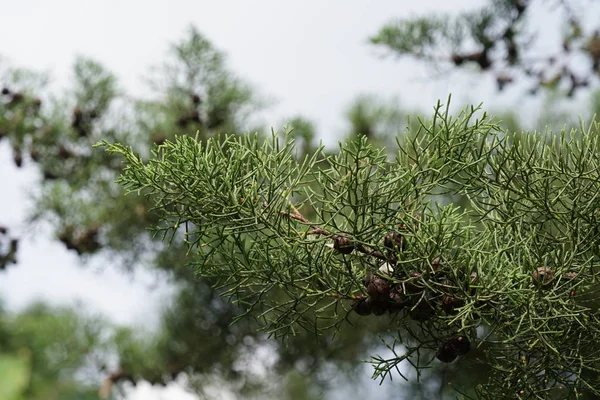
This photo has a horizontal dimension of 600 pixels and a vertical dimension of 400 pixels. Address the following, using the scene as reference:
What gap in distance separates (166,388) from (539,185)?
1.11m

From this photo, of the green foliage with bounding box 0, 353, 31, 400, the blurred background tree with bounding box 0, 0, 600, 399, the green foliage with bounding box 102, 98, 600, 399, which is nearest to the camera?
the green foliage with bounding box 102, 98, 600, 399

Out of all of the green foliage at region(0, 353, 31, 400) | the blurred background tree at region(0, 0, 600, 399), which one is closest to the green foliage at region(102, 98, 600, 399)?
the blurred background tree at region(0, 0, 600, 399)

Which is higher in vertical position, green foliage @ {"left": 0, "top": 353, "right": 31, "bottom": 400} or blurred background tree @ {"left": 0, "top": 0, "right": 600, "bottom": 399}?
blurred background tree @ {"left": 0, "top": 0, "right": 600, "bottom": 399}

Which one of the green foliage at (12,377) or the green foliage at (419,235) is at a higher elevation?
the green foliage at (419,235)

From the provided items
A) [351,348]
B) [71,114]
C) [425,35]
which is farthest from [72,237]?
[425,35]

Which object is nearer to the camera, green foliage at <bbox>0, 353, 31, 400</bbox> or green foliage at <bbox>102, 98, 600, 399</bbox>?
green foliage at <bbox>102, 98, 600, 399</bbox>

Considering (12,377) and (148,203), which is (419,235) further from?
(12,377)

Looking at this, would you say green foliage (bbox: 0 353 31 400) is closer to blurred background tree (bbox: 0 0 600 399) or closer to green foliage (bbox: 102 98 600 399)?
blurred background tree (bbox: 0 0 600 399)

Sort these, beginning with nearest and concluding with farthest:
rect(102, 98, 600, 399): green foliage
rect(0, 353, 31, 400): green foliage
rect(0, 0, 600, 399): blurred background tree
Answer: rect(102, 98, 600, 399): green foliage
rect(0, 0, 600, 399): blurred background tree
rect(0, 353, 31, 400): green foliage

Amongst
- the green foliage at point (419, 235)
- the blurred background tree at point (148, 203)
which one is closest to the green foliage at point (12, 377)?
the blurred background tree at point (148, 203)

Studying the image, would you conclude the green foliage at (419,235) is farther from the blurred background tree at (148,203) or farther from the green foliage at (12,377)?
the green foliage at (12,377)

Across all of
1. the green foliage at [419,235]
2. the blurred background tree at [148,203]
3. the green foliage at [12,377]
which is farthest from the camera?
the green foliage at [12,377]

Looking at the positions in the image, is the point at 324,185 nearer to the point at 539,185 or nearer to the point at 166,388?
the point at 539,185

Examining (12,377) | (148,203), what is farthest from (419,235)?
(12,377)
